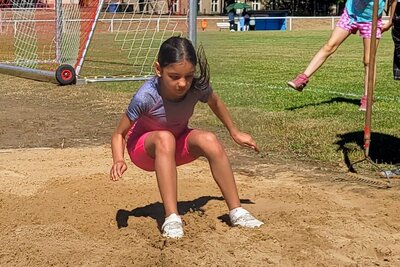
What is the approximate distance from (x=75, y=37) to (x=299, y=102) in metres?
6.19

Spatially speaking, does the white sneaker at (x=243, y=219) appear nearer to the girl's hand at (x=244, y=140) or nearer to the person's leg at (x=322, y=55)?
the girl's hand at (x=244, y=140)

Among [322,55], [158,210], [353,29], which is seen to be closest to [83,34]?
[322,55]

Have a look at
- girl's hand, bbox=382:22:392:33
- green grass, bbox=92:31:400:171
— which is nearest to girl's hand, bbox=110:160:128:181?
green grass, bbox=92:31:400:171

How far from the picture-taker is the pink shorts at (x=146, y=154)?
4.05 meters

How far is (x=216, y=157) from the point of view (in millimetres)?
3949

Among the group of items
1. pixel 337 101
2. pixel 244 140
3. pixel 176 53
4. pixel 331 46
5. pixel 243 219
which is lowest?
pixel 337 101

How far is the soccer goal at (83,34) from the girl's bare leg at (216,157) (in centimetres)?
711

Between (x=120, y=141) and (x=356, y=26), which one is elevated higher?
(x=356, y=26)

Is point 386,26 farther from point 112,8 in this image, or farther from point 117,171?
point 112,8

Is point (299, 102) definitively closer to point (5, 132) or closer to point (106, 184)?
→ point (5, 132)

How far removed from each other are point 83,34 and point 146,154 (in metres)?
9.37

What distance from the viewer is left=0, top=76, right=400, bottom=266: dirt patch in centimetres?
346

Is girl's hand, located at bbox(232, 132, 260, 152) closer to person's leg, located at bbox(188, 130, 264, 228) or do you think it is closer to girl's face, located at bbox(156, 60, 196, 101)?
person's leg, located at bbox(188, 130, 264, 228)

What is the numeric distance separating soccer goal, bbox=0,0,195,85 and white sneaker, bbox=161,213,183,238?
741cm
